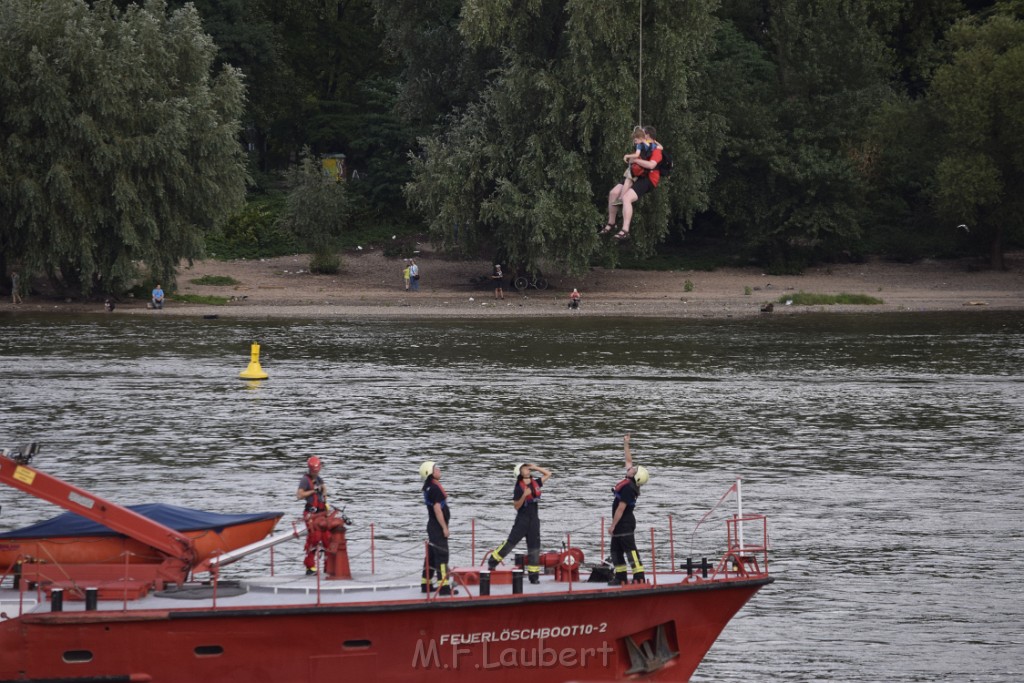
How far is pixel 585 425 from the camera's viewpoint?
52719mm

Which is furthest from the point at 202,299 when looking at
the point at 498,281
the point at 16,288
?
the point at 498,281

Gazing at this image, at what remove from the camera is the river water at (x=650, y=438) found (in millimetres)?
30641

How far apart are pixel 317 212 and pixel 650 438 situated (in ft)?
157

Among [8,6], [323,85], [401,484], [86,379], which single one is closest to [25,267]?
[8,6]

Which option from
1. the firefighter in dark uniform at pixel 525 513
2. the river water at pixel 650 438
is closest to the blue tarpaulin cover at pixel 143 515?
the river water at pixel 650 438

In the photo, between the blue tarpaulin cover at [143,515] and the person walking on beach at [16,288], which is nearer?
the blue tarpaulin cover at [143,515]

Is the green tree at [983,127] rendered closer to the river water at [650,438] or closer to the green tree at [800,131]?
the green tree at [800,131]

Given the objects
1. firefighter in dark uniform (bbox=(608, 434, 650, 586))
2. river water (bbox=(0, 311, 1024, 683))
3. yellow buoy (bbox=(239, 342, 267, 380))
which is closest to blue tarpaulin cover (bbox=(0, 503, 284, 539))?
river water (bbox=(0, 311, 1024, 683))

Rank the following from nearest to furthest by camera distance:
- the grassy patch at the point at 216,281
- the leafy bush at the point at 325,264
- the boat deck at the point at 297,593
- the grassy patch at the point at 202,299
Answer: the boat deck at the point at 297,593 < the grassy patch at the point at 202,299 < the grassy patch at the point at 216,281 < the leafy bush at the point at 325,264

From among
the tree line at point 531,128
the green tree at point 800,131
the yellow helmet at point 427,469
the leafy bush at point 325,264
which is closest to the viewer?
the yellow helmet at point 427,469

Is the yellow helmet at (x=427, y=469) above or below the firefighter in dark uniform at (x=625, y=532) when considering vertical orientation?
above

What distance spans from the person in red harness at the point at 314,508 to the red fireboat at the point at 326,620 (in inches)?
7.5

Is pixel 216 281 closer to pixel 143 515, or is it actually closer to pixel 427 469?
pixel 143 515

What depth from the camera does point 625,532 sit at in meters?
23.5
